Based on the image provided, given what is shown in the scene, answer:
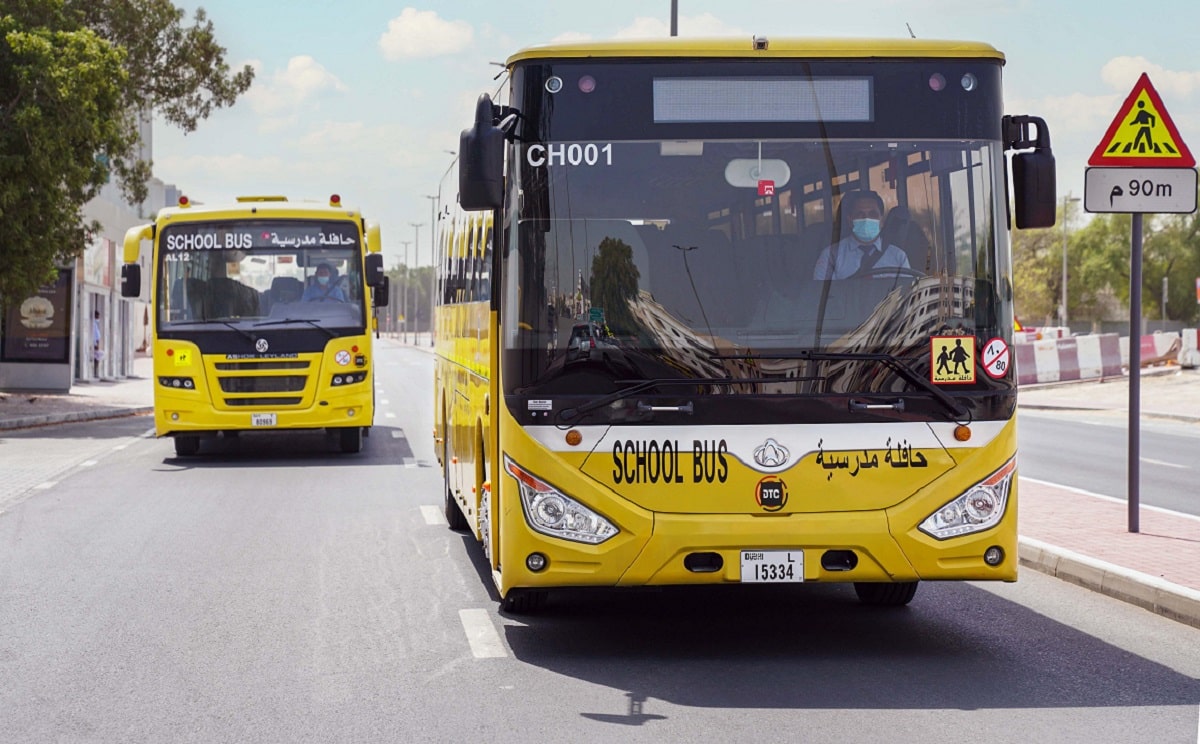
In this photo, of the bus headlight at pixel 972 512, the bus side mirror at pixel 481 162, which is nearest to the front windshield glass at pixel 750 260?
the bus side mirror at pixel 481 162

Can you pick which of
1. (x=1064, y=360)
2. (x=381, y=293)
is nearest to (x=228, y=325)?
(x=381, y=293)

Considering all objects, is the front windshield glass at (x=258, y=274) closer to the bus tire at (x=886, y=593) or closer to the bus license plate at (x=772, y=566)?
the bus tire at (x=886, y=593)

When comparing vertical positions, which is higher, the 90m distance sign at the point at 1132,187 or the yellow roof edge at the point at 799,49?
the yellow roof edge at the point at 799,49

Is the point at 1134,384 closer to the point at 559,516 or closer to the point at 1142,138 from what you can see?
the point at 1142,138

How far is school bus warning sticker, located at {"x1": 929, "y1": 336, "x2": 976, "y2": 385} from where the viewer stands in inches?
283

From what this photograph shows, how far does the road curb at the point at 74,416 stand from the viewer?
86.1 feet

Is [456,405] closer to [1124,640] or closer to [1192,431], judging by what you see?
[1124,640]

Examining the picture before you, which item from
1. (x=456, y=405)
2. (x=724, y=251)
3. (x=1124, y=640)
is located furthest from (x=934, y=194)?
(x=456, y=405)

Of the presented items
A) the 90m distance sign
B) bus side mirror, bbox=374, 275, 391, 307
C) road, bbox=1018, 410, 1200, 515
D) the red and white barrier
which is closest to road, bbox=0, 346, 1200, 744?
the 90m distance sign

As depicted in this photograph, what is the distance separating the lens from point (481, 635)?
7.86 m

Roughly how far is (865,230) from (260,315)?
1236cm

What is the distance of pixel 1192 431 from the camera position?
84.8 feet

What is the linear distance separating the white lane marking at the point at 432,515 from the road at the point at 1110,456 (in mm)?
6175

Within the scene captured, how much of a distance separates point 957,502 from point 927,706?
1.19m
